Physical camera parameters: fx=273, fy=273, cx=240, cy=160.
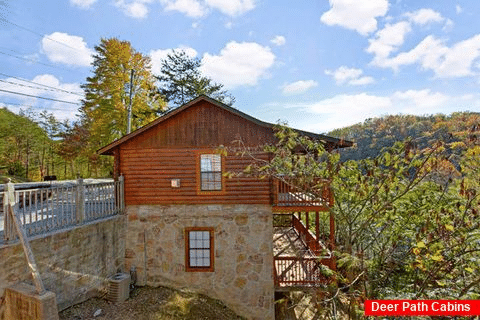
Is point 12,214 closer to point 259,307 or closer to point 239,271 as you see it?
point 239,271

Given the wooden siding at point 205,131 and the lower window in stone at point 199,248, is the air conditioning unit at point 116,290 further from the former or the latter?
the wooden siding at point 205,131

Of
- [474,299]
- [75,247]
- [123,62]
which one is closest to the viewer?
[474,299]

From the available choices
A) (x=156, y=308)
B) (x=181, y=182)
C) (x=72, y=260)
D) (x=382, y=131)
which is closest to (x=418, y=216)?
(x=181, y=182)

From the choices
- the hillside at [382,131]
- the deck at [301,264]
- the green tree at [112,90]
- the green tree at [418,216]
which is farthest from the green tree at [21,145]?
the hillside at [382,131]

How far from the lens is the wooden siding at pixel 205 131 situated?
1035cm

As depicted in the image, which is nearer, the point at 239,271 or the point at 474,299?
the point at 474,299

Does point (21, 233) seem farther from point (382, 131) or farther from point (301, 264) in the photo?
point (382, 131)

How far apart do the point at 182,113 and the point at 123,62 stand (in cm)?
1207

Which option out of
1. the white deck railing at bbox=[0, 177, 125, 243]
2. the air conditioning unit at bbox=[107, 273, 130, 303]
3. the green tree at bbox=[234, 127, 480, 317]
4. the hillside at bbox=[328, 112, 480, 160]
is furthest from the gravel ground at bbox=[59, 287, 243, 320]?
the hillside at bbox=[328, 112, 480, 160]

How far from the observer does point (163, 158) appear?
1038 cm

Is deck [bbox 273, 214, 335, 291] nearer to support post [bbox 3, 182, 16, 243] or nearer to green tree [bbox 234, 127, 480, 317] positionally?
green tree [bbox 234, 127, 480, 317]

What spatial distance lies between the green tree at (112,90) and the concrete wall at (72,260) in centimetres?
1122

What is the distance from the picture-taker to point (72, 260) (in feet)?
25.1

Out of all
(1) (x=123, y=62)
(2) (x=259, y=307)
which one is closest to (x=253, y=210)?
(2) (x=259, y=307)
